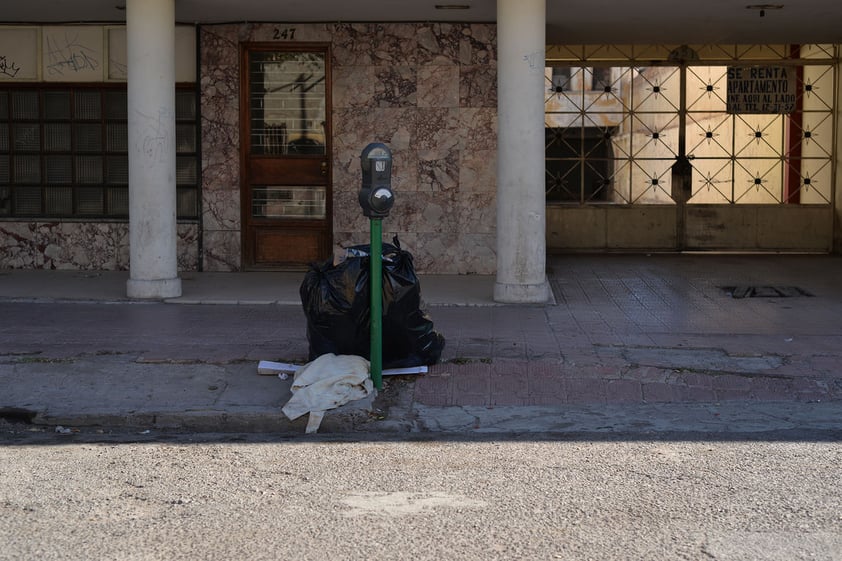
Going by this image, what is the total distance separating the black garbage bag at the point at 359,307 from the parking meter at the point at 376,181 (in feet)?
1.94

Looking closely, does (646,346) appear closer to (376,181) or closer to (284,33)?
(376,181)

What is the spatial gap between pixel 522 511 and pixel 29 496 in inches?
90.5

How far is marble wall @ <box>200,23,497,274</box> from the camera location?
12906 mm

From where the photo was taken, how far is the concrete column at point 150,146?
11.0m

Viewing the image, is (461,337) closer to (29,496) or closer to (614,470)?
(614,470)

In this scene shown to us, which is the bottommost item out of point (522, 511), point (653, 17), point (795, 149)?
point (522, 511)

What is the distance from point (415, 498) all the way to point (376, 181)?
244 cm

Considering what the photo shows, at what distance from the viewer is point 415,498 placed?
4.99 metres

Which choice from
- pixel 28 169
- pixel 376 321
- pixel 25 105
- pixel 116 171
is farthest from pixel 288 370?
pixel 25 105

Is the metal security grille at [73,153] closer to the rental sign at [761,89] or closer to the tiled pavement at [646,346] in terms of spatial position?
the tiled pavement at [646,346]

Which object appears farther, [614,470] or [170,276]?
[170,276]

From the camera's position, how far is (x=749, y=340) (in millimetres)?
8742

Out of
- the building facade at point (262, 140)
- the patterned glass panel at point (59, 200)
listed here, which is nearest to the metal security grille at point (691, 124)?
the building facade at point (262, 140)

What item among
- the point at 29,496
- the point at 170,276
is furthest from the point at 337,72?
the point at 29,496
